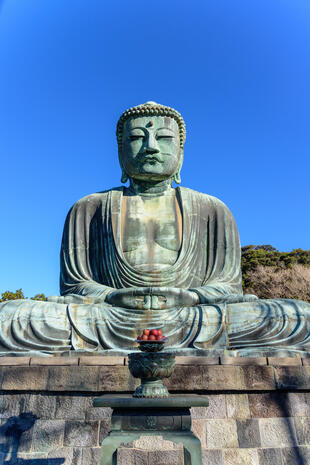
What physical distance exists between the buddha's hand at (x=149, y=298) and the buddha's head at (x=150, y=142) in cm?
259

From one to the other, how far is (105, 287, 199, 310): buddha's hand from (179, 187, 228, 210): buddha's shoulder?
2324mm

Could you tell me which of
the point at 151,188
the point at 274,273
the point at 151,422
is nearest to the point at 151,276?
the point at 151,188

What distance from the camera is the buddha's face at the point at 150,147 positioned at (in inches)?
300

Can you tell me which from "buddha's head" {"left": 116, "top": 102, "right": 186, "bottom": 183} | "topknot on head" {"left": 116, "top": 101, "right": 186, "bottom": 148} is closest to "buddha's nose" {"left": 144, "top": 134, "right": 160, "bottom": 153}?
"buddha's head" {"left": 116, "top": 102, "right": 186, "bottom": 183}

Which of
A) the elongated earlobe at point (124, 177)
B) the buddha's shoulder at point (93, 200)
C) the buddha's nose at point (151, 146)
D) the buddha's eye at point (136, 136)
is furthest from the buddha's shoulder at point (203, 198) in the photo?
the buddha's shoulder at point (93, 200)

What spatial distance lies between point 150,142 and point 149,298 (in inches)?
120

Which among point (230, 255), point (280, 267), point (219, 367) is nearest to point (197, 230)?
point (230, 255)

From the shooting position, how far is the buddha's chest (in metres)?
7.02

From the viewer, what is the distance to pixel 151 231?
288 inches

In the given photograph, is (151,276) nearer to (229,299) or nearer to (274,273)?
(229,299)

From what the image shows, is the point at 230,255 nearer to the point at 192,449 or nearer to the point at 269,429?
the point at 269,429

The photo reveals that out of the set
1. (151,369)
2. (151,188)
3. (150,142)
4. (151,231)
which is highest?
(150,142)

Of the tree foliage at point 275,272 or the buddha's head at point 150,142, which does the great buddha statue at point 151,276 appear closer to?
the buddha's head at point 150,142

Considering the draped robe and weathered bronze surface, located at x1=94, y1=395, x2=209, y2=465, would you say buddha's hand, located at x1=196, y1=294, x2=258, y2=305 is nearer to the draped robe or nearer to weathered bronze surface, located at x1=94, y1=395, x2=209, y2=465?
the draped robe
